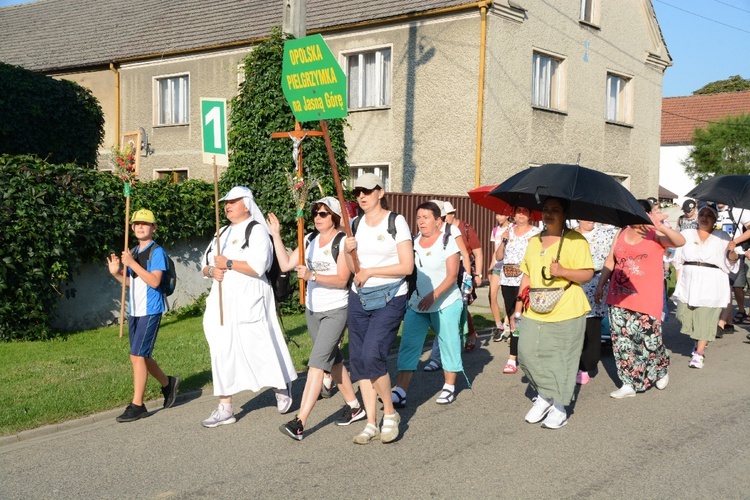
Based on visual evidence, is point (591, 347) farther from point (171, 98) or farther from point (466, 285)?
point (171, 98)

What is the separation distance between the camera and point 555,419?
642 centimetres

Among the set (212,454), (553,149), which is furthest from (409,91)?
(212,454)

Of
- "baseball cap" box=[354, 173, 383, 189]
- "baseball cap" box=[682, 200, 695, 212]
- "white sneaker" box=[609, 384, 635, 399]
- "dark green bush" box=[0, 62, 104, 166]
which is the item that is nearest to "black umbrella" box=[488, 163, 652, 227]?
"baseball cap" box=[354, 173, 383, 189]

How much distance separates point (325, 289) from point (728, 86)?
6678 cm

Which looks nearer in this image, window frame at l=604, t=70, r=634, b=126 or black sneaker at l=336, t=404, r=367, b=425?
black sneaker at l=336, t=404, r=367, b=425

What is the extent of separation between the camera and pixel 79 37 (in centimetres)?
2586

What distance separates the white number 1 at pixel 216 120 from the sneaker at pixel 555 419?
11.8ft

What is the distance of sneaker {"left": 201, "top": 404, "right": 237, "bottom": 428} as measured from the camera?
6438mm

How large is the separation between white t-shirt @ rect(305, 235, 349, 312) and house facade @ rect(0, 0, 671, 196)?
10.9 meters

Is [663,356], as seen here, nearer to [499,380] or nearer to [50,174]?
[499,380]

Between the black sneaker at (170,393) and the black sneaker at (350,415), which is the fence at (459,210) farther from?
the black sneaker at (350,415)

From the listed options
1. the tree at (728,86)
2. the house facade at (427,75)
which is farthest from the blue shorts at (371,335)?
the tree at (728,86)

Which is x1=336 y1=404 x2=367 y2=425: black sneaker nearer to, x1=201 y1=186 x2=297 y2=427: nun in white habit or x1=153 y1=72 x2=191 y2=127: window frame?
x1=201 y1=186 x2=297 y2=427: nun in white habit

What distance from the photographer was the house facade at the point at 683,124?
45875 mm
